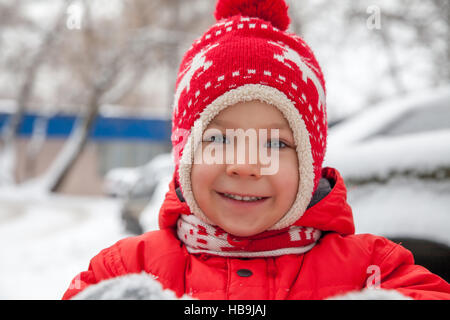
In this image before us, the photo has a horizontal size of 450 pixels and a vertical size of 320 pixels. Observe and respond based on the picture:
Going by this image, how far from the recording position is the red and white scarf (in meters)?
0.92

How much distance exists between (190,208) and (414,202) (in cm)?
94

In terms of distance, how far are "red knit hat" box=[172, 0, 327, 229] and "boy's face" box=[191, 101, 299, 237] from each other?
0.02 metres

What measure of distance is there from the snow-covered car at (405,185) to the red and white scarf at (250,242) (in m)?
0.52

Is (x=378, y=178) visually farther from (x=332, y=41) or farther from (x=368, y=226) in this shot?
(x=332, y=41)

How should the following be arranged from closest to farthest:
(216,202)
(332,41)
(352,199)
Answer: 1. (216,202)
2. (352,199)
3. (332,41)

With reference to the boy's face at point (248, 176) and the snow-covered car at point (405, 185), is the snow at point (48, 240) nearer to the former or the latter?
the boy's face at point (248, 176)

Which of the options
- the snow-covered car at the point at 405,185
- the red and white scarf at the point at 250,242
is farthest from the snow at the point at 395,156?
the red and white scarf at the point at 250,242

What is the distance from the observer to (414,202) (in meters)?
1.39

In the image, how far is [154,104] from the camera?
6.98 metres

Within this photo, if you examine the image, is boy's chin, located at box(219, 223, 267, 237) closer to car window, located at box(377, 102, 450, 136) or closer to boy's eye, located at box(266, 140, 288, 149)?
boy's eye, located at box(266, 140, 288, 149)

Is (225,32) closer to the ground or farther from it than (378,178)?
farther from it

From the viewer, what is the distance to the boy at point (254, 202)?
2.77ft

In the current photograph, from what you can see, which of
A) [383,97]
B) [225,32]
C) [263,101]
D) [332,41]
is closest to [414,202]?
[263,101]
